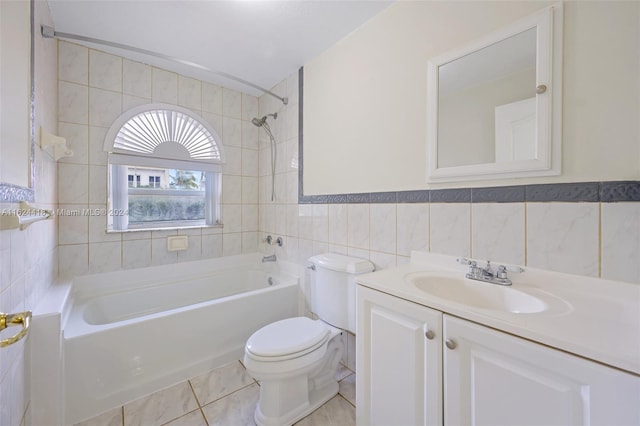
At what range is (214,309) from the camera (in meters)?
1.74

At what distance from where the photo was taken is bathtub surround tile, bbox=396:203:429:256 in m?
1.35

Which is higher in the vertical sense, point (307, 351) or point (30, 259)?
point (30, 259)

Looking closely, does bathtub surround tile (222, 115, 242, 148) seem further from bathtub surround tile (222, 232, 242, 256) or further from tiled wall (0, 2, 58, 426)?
tiled wall (0, 2, 58, 426)

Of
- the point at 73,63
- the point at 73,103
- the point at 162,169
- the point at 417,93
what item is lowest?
the point at 162,169

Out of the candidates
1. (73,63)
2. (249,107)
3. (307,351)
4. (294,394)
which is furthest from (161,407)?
(249,107)

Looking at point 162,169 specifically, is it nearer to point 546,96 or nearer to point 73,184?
point 73,184

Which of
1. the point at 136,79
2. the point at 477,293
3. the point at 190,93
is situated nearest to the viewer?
the point at 477,293

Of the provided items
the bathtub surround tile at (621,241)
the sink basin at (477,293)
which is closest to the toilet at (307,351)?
the sink basin at (477,293)

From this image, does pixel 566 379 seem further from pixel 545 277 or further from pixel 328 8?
pixel 328 8

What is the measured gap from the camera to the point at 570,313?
0.75 meters

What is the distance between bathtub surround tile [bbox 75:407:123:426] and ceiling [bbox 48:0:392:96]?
2382mm

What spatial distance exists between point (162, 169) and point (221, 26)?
1.33 metres

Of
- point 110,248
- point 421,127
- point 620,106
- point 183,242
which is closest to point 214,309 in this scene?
point 183,242

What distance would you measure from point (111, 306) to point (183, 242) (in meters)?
0.69
